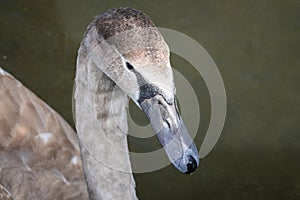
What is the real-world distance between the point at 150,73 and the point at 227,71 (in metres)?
1.75

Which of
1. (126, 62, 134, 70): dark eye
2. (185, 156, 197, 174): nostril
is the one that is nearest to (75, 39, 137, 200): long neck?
(126, 62, 134, 70): dark eye

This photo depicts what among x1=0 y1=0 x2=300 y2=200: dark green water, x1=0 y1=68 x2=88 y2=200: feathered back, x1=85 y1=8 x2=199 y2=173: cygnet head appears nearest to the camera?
x1=85 y1=8 x2=199 y2=173: cygnet head

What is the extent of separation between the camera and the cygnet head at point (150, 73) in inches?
75.3

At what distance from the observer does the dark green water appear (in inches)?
131

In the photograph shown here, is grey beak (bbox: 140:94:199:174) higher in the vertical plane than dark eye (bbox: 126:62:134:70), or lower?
lower

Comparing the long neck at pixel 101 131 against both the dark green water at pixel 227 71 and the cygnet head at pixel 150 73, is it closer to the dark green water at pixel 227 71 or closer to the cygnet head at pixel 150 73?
the cygnet head at pixel 150 73

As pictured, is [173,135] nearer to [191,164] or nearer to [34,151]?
[191,164]

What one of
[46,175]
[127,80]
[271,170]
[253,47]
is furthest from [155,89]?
[253,47]

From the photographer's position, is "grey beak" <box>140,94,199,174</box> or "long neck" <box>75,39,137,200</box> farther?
"long neck" <box>75,39,137,200</box>

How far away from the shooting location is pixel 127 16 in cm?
200

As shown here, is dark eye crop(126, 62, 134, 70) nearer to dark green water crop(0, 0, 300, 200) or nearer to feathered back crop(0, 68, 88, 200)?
feathered back crop(0, 68, 88, 200)

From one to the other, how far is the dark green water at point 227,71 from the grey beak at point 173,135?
4.49 ft

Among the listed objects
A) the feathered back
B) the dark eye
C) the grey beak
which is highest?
the dark eye

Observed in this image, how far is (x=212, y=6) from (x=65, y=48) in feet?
2.61
